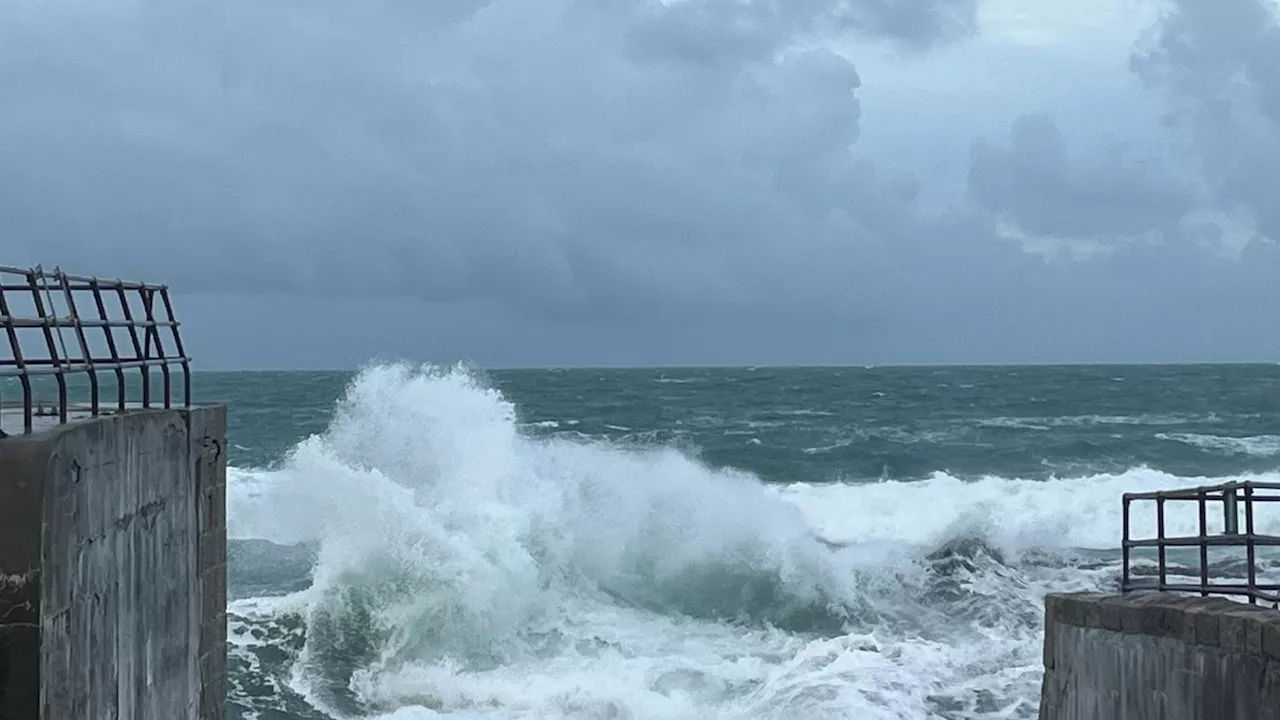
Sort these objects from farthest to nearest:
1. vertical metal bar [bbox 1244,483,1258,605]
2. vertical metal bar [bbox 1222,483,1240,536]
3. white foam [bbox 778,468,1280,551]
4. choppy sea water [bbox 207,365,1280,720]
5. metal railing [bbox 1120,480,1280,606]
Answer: white foam [bbox 778,468,1280,551]
choppy sea water [bbox 207,365,1280,720]
vertical metal bar [bbox 1222,483,1240,536]
metal railing [bbox 1120,480,1280,606]
vertical metal bar [bbox 1244,483,1258,605]

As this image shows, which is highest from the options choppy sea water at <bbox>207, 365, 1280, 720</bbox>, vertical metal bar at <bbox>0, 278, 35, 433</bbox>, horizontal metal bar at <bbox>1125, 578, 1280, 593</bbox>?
vertical metal bar at <bbox>0, 278, 35, 433</bbox>

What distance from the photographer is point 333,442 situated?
22516 millimetres

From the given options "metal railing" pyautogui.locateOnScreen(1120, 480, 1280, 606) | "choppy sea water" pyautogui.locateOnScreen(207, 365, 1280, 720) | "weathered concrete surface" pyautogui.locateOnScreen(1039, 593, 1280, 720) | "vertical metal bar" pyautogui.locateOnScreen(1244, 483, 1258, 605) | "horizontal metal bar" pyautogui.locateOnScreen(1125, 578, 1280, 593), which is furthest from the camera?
"choppy sea water" pyautogui.locateOnScreen(207, 365, 1280, 720)

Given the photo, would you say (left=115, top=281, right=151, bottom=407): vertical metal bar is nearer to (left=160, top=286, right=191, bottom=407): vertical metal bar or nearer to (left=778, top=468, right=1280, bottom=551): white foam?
(left=160, top=286, right=191, bottom=407): vertical metal bar

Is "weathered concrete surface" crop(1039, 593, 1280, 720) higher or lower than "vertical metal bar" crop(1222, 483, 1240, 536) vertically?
lower

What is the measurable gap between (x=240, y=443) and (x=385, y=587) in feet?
80.9

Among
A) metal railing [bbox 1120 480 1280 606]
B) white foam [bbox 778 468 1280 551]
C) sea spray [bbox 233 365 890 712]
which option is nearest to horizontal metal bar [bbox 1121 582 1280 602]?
metal railing [bbox 1120 480 1280 606]

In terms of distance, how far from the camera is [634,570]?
66.1 ft

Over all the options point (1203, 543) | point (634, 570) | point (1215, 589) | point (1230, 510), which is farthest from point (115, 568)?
point (634, 570)

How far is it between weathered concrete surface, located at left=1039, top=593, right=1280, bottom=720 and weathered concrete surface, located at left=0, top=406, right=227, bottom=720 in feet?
17.7

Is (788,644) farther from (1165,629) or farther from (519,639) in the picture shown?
(1165,629)

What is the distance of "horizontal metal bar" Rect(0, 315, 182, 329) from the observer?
20.1 ft

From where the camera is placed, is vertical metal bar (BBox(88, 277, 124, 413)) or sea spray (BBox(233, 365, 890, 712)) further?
sea spray (BBox(233, 365, 890, 712))

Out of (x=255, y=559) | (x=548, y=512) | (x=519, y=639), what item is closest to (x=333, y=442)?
(x=255, y=559)
